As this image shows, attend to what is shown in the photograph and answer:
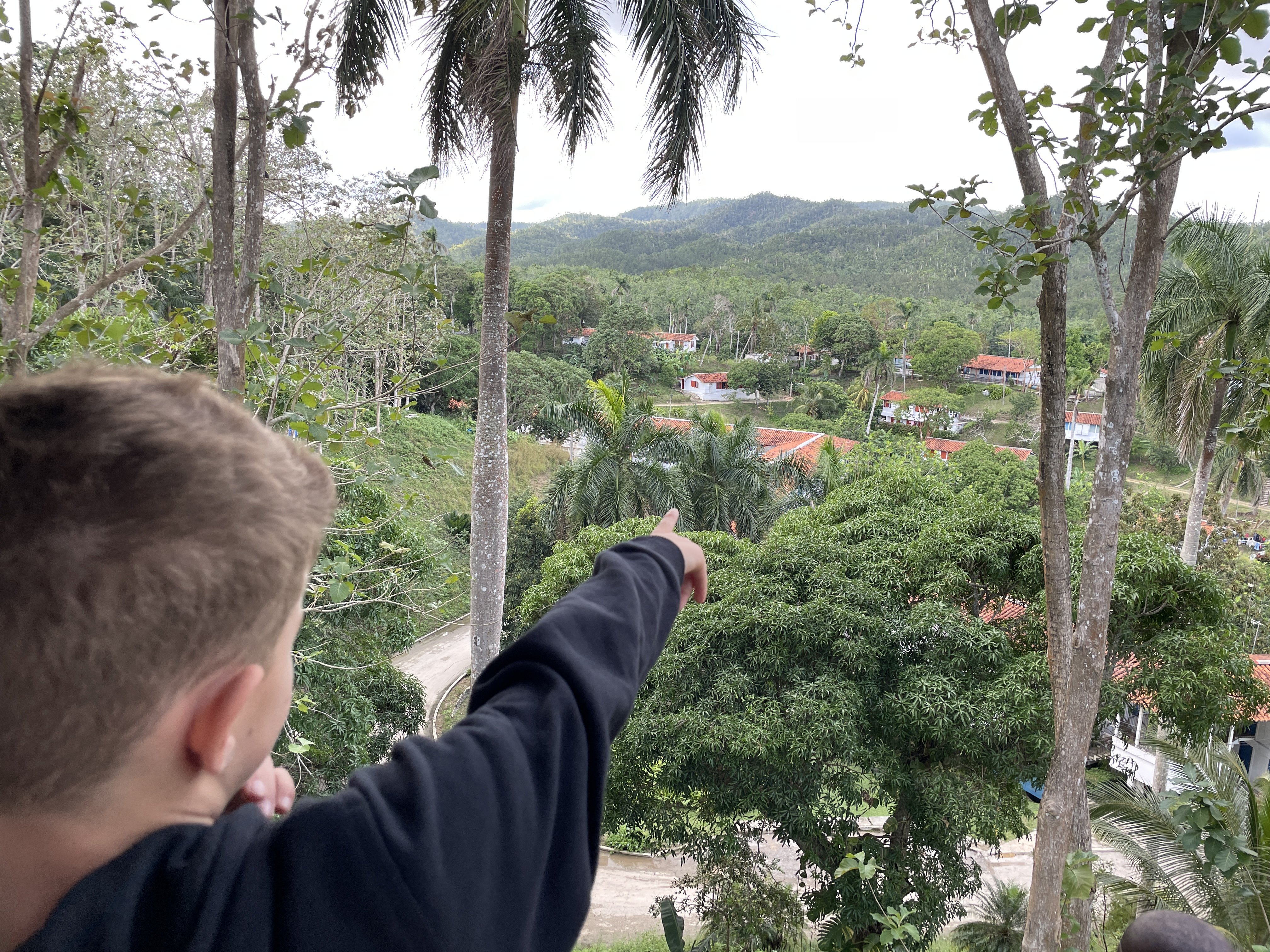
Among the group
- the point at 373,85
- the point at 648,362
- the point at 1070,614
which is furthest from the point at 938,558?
the point at 648,362

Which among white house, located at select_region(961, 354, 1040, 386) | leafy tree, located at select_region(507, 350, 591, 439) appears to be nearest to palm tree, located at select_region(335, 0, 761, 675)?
leafy tree, located at select_region(507, 350, 591, 439)

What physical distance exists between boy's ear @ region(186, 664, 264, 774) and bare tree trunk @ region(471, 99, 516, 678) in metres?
5.93

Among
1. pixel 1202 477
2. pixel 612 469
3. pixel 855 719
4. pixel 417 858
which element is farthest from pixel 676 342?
pixel 417 858

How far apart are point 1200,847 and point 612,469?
416 inches

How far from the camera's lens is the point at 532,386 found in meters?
24.7

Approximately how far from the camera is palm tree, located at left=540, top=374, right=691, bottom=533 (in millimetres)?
13523

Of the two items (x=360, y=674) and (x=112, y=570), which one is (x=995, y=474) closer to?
(x=360, y=674)

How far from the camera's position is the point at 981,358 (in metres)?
43.1

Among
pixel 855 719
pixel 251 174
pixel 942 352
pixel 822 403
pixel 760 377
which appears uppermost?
pixel 942 352

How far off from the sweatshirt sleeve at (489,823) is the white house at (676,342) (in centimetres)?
3867

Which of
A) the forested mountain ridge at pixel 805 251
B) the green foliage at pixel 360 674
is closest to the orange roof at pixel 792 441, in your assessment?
the green foliage at pixel 360 674

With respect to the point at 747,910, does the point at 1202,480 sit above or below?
above

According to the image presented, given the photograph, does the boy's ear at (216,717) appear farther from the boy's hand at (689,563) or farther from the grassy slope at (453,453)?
the grassy slope at (453,453)

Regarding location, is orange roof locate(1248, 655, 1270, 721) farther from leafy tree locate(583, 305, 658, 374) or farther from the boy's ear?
leafy tree locate(583, 305, 658, 374)
